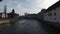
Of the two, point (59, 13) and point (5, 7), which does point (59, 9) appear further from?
point (5, 7)

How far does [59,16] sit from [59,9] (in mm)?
2173

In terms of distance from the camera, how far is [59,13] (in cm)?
3650

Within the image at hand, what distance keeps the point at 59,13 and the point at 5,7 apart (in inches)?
1488

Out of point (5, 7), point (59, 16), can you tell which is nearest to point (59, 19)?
point (59, 16)

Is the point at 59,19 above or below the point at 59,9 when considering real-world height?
below

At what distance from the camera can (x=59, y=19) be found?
35.8 m

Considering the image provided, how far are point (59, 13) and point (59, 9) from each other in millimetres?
1251

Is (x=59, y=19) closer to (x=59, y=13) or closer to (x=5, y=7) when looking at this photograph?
(x=59, y=13)

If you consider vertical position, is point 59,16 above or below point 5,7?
below

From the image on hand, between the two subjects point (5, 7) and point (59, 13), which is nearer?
point (59, 13)

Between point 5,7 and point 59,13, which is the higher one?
point 5,7

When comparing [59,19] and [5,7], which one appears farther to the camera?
[5,7]

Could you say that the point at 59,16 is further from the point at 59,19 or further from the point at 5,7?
the point at 5,7

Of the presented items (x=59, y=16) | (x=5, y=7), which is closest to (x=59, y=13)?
(x=59, y=16)
